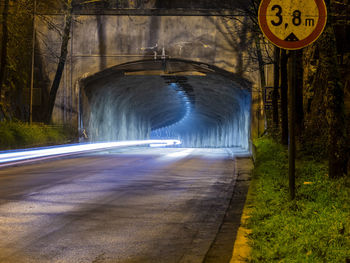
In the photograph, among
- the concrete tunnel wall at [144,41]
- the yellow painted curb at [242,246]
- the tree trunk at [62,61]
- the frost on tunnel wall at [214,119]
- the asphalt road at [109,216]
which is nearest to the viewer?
the yellow painted curb at [242,246]

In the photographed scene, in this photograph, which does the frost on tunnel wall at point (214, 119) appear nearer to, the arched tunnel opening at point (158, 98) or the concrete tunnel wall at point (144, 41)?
the arched tunnel opening at point (158, 98)

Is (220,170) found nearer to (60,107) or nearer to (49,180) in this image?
(49,180)

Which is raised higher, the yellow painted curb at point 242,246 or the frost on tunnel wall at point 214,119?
the frost on tunnel wall at point 214,119

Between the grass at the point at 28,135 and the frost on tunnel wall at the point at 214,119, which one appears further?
the frost on tunnel wall at the point at 214,119

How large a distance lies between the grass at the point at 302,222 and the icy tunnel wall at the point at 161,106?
78.3ft

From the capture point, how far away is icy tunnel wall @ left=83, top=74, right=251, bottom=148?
34188 mm

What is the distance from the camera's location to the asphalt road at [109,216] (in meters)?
5.89

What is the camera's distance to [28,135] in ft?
87.3

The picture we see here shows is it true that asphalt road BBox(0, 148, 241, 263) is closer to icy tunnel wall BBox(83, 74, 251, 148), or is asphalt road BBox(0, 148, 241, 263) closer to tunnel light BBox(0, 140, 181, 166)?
tunnel light BBox(0, 140, 181, 166)

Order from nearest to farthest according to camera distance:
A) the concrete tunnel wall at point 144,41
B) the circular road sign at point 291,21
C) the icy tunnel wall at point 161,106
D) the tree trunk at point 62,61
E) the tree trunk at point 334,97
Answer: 1. the circular road sign at point 291,21
2. the tree trunk at point 334,97
3. the tree trunk at point 62,61
4. the concrete tunnel wall at point 144,41
5. the icy tunnel wall at point 161,106

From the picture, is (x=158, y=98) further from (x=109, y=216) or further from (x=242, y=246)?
(x=242, y=246)

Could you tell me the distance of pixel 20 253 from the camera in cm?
572

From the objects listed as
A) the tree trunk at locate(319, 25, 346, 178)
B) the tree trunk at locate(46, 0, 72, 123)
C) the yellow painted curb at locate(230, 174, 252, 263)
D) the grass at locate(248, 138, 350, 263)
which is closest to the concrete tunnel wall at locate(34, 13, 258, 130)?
the tree trunk at locate(46, 0, 72, 123)

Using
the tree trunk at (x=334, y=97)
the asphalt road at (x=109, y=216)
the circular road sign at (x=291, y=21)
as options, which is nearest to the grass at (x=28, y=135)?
the asphalt road at (x=109, y=216)
